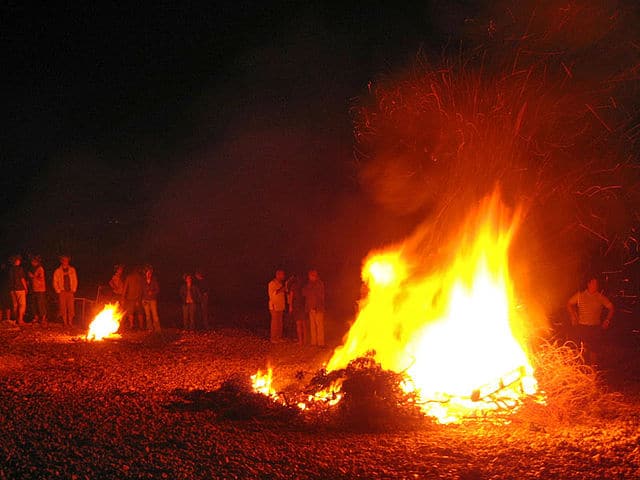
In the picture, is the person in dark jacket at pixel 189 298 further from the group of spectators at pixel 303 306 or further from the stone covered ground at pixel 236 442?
the stone covered ground at pixel 236 442

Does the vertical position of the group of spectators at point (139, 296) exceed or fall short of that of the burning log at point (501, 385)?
it exceeds it

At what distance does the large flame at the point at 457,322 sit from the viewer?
9.59 metres

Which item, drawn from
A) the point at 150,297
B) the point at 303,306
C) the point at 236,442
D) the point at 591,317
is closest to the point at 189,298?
the point at 150,297

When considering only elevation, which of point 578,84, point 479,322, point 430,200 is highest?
point 578,84

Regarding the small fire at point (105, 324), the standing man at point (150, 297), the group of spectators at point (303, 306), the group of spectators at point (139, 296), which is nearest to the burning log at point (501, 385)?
the group of spectators at point (303, 306)

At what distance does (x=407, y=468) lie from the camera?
6.22m

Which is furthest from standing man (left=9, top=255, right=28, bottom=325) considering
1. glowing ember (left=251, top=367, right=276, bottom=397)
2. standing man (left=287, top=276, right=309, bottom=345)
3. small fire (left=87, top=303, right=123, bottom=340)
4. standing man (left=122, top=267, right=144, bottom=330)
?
glowing ember (left=251, top=367, right=276, bottom=397)

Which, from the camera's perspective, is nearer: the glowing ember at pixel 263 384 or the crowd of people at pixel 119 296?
the glowing ember at pixel 263 384

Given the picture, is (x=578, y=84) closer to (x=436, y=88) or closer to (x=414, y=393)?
(x=436, y=88)

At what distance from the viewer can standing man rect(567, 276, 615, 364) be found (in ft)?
38.7

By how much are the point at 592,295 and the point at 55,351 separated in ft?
34.8

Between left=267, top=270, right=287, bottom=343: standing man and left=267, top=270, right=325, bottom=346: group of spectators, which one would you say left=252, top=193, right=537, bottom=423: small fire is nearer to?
left=267, top=270, right=325, bottom=346: group of spectators

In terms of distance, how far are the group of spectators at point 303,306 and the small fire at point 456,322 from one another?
3100 mm

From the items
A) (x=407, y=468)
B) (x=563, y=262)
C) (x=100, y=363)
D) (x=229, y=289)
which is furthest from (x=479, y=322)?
(x=229, y=289)
